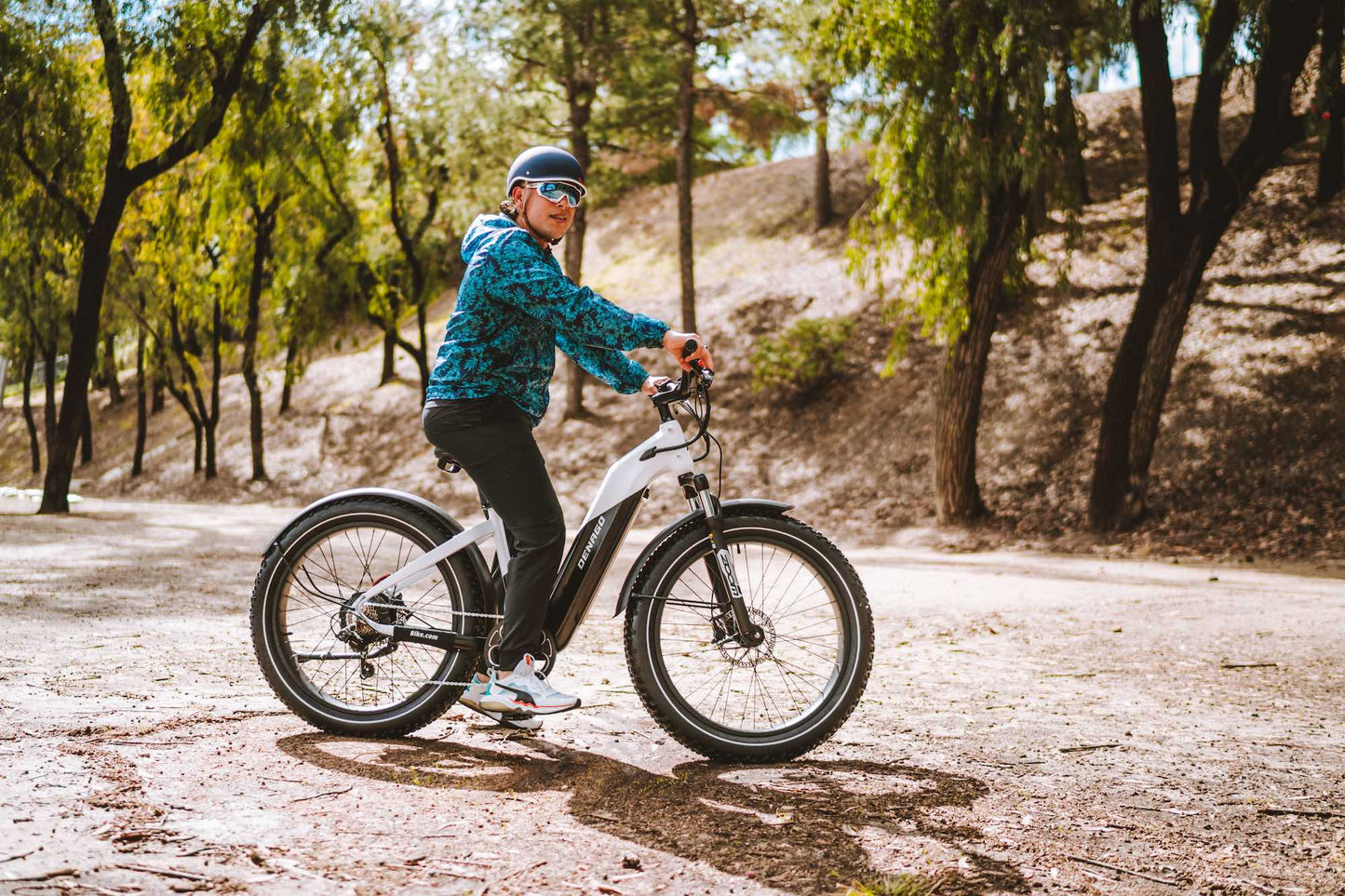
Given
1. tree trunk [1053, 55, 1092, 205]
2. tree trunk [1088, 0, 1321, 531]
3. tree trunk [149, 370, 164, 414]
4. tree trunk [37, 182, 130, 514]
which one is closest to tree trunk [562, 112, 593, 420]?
tree trunk [37, 182, 130, 514]

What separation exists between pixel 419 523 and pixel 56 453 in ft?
49.9

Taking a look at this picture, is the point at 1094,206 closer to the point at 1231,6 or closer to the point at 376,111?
the point at 1231,6

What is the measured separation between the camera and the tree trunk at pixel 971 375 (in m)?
13.7

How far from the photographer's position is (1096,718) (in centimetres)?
439

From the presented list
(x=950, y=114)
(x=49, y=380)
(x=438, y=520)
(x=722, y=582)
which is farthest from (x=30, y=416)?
(x=722, y=582)

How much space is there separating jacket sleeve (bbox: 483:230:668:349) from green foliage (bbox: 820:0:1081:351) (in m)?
10.1

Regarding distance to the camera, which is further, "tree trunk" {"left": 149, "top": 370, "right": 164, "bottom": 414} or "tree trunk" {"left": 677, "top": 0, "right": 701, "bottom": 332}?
"tree trunk" {"left": 149, "top": 370, "right": 164, "bottom": 414}

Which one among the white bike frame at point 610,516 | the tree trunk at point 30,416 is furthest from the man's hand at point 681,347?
the tree trunk at point 30,416

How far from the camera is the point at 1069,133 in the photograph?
519 inches

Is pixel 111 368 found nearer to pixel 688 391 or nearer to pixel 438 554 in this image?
pixel 438 554

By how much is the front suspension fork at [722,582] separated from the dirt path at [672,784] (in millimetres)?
452

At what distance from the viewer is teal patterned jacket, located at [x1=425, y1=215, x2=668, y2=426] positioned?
3.57 metres

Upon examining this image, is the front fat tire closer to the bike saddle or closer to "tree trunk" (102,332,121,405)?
the bike saddle

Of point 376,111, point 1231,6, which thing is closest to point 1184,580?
point 1231,6
